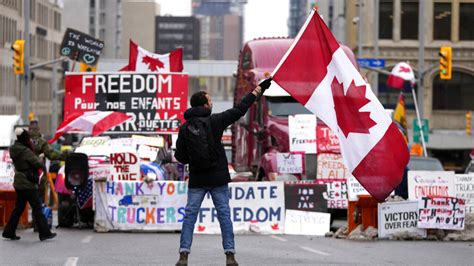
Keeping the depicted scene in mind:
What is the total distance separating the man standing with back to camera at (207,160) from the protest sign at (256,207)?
24.3ft

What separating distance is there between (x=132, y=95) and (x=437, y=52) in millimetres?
42848

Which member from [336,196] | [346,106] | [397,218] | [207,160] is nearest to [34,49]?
[336,196]

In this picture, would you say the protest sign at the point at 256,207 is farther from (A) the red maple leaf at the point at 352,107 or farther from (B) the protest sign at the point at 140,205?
(A) the red maple leaf at the point at 352,107

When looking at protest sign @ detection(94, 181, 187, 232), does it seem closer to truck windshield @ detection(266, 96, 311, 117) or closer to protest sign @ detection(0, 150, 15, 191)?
protest sign @ detection(0, 150, 15, 191)

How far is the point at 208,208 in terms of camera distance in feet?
67.5

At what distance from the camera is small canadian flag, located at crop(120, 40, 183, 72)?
33000 mm

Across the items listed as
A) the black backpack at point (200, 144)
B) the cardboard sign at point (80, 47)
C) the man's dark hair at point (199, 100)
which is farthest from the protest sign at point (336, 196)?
the cardboard sign at point (80, 47)

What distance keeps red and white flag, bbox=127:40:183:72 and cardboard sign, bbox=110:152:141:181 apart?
11.8 metres

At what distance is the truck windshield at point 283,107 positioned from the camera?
27.2 meters

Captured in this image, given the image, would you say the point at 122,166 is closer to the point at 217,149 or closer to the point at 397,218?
the point at 397,218

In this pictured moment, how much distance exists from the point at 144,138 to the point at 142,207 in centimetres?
578

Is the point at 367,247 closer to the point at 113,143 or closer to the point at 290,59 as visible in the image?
the point at 290,59

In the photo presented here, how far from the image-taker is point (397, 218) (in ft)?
64.8

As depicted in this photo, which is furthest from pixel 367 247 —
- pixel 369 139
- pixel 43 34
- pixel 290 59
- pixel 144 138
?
pixel 43 34
